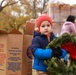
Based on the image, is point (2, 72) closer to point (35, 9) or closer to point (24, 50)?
point (24, 50)

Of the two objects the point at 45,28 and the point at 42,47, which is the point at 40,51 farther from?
the point at 45,28

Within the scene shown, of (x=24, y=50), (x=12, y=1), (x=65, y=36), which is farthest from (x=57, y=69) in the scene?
(x=12, y=1)

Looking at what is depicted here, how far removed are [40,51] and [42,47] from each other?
6.5 inches

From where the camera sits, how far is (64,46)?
2.93m

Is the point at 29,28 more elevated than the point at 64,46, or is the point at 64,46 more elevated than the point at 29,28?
the point at 29,28

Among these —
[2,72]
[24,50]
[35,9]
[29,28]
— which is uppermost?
[35,9]

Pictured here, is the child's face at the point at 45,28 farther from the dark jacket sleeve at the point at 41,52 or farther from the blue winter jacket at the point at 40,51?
the dark jacket sleeve at the point at 41,52

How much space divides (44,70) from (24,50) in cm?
52

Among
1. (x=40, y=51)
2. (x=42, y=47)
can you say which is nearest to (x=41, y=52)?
(x=40, y=51)

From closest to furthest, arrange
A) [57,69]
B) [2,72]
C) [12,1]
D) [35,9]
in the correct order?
[57,69] → [2,72] → [35,9] → [12,1]

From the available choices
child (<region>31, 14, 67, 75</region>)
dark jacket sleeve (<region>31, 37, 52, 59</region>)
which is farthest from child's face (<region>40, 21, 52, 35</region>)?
dark jacket sleeve (<region>31, 37, 52, 59</region>)

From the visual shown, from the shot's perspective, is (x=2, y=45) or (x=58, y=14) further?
(x=58, y=14)

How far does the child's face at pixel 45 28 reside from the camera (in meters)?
3.01

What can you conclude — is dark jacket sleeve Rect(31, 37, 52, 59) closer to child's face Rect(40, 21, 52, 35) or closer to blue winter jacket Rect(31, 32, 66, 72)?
blue winter jacket Rect(31, 32, 66, 72)
